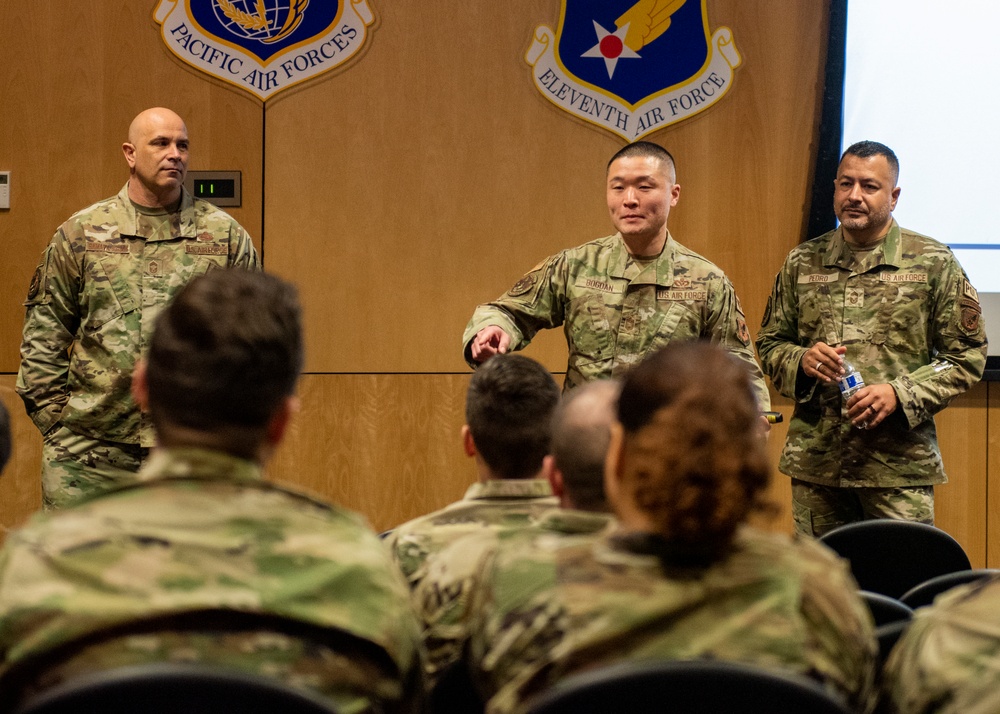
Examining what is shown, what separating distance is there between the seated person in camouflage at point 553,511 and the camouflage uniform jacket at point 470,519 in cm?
9

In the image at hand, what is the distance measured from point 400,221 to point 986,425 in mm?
2806

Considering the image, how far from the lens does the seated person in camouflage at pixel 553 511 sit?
177 centimetres

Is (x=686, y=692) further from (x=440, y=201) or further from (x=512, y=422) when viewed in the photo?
(x=440, y=201)

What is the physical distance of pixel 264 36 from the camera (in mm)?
4918

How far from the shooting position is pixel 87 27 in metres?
4.88

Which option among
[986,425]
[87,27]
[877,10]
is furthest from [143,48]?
[986,425]

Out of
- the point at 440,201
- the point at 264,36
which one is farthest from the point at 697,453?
the point at 264,36

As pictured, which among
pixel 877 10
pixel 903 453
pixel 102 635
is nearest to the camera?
pixel 102 635

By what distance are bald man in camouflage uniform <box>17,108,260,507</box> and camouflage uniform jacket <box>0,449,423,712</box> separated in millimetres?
2565

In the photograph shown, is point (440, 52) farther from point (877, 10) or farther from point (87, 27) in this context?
point (877, 10)

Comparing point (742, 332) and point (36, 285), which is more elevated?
point (36, 285)

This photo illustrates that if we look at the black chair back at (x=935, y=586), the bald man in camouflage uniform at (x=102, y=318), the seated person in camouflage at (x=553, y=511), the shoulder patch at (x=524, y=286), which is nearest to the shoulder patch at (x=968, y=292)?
the shoulder patch at (x=524, y=286)

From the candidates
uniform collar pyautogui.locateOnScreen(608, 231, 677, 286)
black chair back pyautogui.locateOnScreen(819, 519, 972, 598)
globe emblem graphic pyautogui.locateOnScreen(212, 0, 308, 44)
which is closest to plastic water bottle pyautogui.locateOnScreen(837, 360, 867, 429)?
uniform collar pyautogui.locateOnScreen(608, 231, 677, 286)

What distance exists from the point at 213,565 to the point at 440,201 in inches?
153
